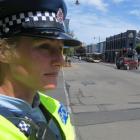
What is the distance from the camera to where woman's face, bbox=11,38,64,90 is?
1.95m

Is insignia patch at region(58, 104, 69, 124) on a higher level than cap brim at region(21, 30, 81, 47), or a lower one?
lower

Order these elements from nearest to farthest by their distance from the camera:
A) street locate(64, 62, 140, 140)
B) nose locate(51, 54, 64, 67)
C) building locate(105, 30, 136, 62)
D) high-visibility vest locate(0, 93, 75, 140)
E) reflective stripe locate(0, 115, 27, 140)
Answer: reflective stripe locate(0, 115, 27, 140)
nose locate(51, 54, 64, 67)
high-visibility vest locate(0, 93, 75, 140)
street locate(64, 62, 140, 140)
building locate(105, 30, 136, 62)

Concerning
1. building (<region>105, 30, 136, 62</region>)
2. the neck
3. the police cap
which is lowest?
building (<region>105, 30, 136, 62</region>)

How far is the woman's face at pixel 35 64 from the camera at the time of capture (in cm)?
195

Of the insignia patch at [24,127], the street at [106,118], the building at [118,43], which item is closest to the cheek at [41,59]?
the insignia patch at [24,127]

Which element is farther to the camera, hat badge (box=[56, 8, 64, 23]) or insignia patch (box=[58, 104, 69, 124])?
insignia patch (box=[58, 104, 69, 124])

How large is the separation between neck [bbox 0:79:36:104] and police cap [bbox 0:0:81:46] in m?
0.20

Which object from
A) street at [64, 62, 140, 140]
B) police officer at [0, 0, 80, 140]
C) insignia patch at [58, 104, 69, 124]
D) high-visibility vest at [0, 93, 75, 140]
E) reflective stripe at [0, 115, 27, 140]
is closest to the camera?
reflective stripe at [0, 115, 27, 140]

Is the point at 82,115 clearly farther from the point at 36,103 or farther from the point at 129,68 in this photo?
the point at 129,68

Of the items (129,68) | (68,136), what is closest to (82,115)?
(68,136)

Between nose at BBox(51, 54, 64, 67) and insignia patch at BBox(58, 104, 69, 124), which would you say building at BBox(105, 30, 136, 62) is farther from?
nose at BBox(51, 54, 64, 67)

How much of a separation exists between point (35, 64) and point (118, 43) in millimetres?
→ 126861

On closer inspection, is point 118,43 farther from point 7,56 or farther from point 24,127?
point 24,127

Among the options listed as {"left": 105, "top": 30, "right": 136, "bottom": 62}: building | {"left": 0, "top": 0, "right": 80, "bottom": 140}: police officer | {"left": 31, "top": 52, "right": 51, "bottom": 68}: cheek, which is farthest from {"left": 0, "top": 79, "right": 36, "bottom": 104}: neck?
{"left": 105, "top": 30, "right": 136, "bottom": 62}: building
